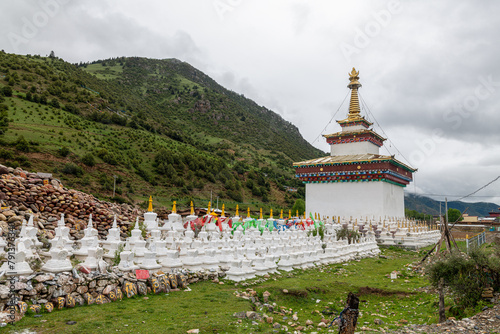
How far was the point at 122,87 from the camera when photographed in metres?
102

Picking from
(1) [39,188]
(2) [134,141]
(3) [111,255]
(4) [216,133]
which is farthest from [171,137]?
(3) [111,255]

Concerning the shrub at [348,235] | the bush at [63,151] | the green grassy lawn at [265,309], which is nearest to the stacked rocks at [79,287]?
the green grassy lawn at [265,309]

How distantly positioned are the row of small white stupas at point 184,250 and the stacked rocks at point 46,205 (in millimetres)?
2185

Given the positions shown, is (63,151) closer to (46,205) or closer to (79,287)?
(46,205)

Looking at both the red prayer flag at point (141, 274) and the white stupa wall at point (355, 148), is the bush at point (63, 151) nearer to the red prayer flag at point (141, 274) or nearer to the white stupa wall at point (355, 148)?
the white stupa wall at point (355, 148)

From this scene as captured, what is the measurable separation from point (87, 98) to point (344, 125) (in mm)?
49653

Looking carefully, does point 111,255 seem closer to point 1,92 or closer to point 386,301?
point 386,301

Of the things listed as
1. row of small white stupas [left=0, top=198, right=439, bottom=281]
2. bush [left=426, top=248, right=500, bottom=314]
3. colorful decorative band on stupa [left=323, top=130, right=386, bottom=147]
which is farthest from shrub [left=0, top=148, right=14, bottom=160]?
bush [left=426, top=248, right=500, bottom=314]

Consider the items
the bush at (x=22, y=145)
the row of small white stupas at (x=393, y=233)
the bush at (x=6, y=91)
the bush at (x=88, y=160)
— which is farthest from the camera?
the bush at (x=6, y=91)

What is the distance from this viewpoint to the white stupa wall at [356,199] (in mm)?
27953

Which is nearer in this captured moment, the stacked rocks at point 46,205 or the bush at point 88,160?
the stacked rocks at point 46,205

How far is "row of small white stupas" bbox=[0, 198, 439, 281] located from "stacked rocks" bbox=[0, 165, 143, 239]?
86.0 inches

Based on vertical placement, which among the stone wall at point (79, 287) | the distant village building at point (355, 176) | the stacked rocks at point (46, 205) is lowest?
the stone wall at point (79, 287)

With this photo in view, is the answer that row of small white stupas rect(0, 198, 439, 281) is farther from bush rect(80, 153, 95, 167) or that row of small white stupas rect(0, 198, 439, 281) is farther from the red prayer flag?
bush rect(80, 153, 95, 167)
